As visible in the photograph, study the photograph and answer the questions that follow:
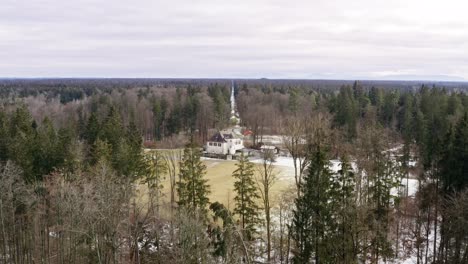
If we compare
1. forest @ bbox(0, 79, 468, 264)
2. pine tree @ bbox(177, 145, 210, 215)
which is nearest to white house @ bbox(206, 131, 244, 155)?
forest @ bbox(0, 79, 468, 264)

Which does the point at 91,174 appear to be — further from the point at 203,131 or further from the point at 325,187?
the point at 203,131

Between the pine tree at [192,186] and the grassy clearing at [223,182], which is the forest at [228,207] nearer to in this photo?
the pine tree at [192,186]

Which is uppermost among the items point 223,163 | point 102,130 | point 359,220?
point 102,130

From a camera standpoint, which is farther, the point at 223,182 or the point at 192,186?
the point at 223,182

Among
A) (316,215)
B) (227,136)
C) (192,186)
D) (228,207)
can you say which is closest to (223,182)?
(228,207)

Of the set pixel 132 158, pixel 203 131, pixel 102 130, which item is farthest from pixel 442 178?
pixel 203 131

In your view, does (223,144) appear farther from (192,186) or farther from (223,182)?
(192,186)

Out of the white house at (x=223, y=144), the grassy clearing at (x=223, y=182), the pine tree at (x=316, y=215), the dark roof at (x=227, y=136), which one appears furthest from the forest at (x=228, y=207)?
the dark roof at (x=227, y=136)

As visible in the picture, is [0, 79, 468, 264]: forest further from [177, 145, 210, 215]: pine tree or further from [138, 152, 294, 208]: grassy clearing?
[138, 152, 294, 208]: grassy clearing
